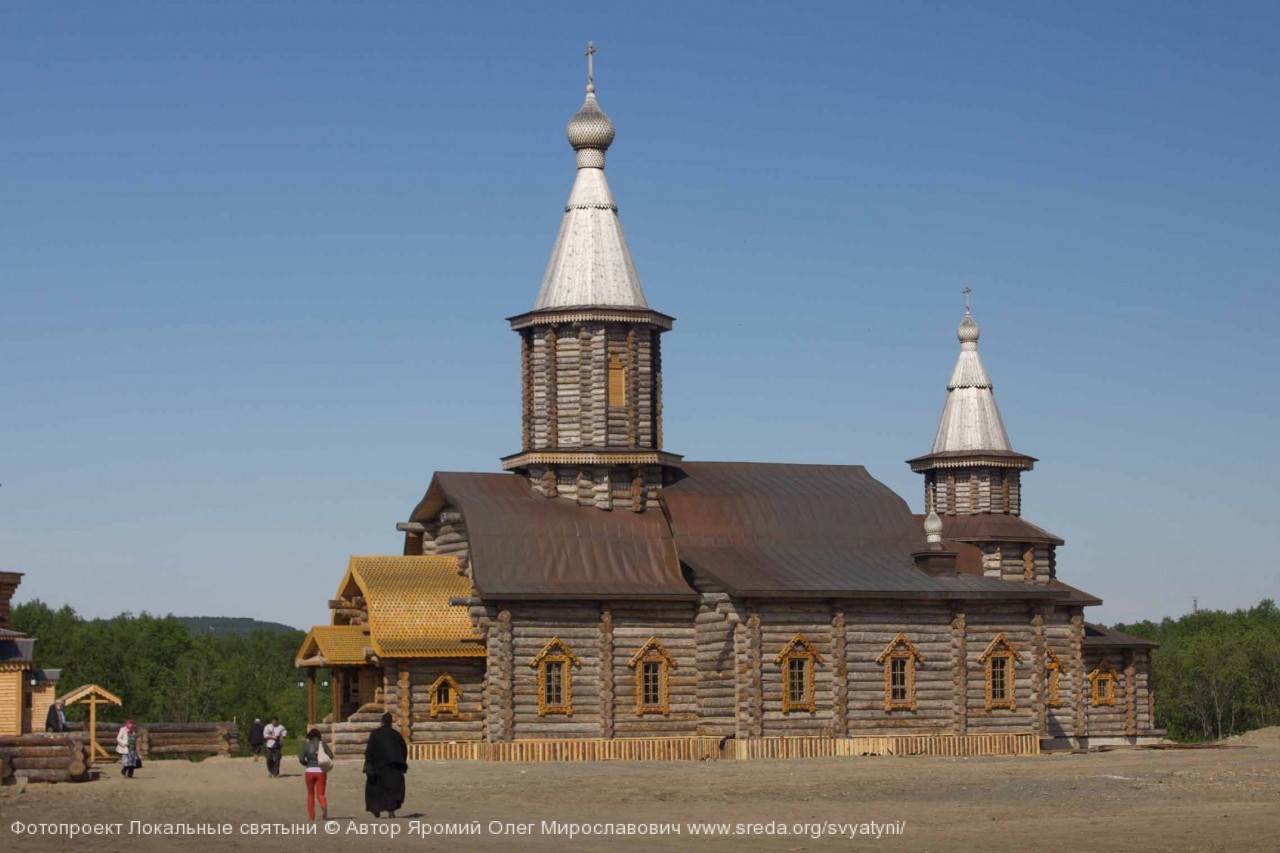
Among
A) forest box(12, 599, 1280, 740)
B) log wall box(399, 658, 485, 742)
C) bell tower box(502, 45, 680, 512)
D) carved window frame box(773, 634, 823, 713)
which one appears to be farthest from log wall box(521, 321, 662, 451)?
forest box(12, 599, 1280, 740)

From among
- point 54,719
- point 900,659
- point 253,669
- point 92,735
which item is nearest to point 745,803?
point 900,659

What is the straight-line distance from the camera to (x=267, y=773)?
134 feet

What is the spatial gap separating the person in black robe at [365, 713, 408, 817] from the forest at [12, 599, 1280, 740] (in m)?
56.8

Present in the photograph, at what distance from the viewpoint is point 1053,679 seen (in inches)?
2068

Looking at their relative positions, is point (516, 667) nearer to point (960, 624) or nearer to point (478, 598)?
point (478, 598)

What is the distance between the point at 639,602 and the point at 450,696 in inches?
193

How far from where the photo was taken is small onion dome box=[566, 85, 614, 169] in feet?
170

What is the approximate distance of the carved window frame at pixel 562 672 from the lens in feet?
155

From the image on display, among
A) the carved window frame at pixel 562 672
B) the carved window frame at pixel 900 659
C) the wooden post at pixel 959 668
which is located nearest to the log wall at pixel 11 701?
the carved window frame at pixel 562 672

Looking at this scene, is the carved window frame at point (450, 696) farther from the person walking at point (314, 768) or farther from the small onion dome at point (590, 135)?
the person walking at point (314, 768)

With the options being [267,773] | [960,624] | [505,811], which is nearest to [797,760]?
[960,624]

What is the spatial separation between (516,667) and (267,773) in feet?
25.3

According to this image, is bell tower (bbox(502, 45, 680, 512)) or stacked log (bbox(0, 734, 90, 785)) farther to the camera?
bell tower (bbox(502, 45, 680, 512))

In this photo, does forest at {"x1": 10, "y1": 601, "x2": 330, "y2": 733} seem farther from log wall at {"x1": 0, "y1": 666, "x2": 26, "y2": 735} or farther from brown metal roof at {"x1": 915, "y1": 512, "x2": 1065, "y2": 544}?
log wall at {"x1": 0, "y1": 666, "x2": 26, "y2": 735}
